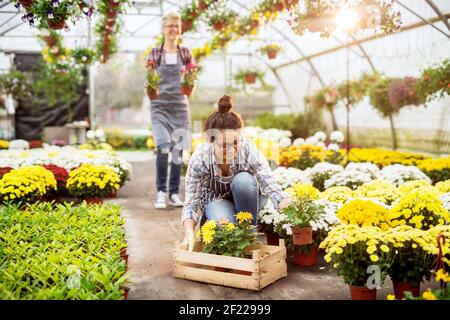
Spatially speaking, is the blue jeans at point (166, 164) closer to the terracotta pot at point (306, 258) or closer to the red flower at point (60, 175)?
the red flower at point (60, 175)

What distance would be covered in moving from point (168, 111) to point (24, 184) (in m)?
1.50

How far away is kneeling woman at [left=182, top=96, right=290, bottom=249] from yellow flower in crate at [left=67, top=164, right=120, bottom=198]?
6.55 feet

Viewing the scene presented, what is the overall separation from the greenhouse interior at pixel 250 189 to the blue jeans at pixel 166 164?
0.05 ft

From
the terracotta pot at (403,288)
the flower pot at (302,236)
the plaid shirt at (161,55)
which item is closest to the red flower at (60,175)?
the plaid shirt at (161,55)

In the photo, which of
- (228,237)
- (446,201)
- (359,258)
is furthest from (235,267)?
(446,201)

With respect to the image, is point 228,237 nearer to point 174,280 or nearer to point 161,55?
point 174,280

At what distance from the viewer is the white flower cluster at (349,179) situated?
14.8 ft

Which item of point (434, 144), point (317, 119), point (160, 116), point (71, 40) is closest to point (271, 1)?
point (160, 116)

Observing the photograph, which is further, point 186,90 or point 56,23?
point 186,90

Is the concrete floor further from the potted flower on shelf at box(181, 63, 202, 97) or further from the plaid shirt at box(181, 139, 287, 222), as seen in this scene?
the potted flower on shelf at box(181, 63, 202, 97)

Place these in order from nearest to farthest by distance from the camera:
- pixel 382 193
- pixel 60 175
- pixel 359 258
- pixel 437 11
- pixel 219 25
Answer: pixel 359 258 → pixel 382 193 → pixel 60 175 → pixel 437 11 → pixel 219 25

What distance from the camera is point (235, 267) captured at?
109 inches

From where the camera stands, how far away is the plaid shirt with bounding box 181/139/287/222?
3252 mm

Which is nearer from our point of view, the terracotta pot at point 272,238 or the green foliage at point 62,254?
the green foliage at point 62,254
